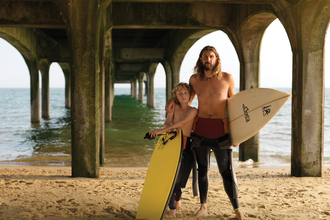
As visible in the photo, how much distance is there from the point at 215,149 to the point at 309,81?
3166 mm

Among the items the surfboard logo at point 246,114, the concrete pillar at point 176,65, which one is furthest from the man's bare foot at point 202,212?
the concrete pillar at point 176,65

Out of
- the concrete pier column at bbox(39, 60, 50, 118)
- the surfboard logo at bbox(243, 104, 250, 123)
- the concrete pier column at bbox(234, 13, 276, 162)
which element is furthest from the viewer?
the concrete pier column at bbox(39, 60, 50, 118)

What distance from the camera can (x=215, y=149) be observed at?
3609 mm

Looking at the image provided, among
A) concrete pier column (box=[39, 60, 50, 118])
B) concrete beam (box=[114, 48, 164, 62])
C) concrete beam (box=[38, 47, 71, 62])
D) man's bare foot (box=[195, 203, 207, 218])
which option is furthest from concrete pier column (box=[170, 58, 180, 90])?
man's bare foot (box=[195, 203, 207, 218])

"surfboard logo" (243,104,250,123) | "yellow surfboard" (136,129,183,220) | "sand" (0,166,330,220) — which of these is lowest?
"sand" (0,166,330,220)

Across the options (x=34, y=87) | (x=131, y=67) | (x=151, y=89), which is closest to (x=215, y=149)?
(x=34, y=87)

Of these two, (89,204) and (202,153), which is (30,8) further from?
(202,153)

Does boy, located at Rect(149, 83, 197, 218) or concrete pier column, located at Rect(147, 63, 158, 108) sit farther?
concrete pier column, located at Rect(147, 63, 158, 108)

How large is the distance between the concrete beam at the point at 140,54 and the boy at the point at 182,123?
14.6 meters

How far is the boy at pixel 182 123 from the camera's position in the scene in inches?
139

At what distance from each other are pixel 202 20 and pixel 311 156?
4534mm

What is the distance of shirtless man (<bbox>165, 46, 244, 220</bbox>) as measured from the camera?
141 inches

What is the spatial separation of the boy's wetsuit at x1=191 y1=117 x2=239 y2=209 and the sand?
437 millimetres

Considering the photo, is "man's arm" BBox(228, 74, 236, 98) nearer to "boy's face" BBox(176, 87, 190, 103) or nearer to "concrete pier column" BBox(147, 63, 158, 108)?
"boy's face" BBox(176, 87, 190, 103)
